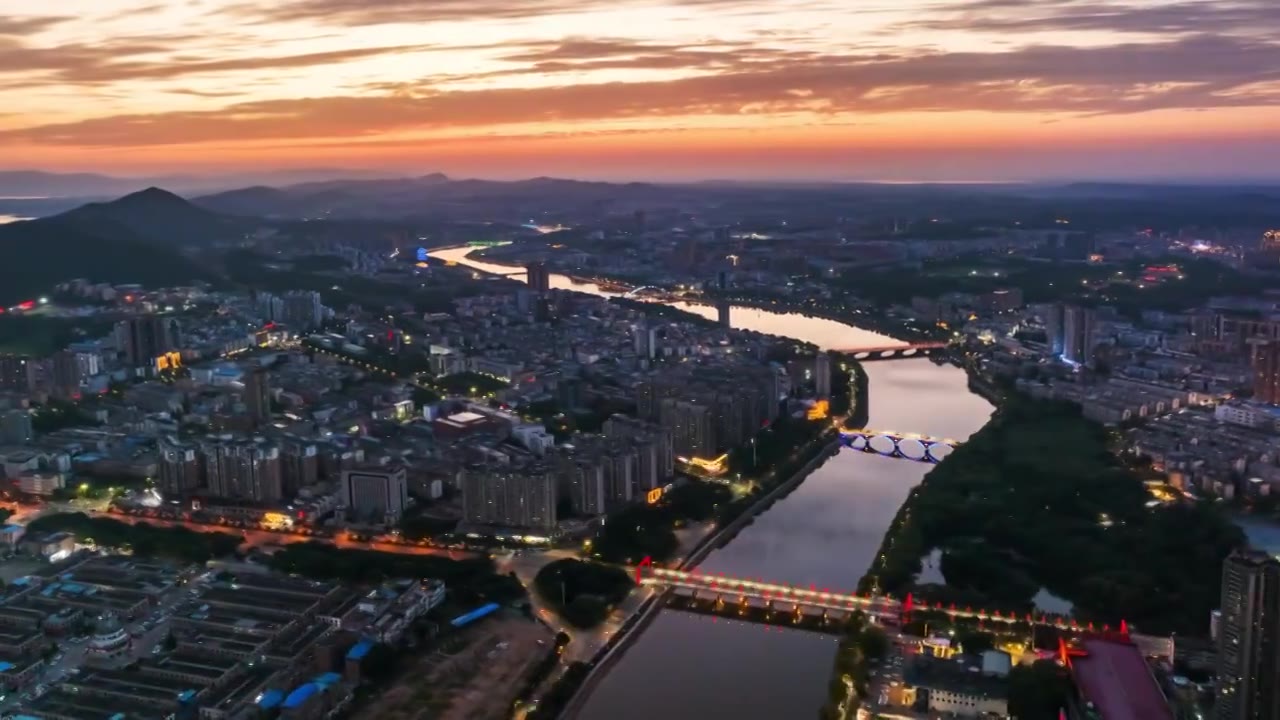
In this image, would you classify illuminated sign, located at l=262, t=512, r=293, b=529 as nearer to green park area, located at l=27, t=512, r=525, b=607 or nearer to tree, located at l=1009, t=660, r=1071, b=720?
green park area, located at l=27, t=512, r=525, b=607

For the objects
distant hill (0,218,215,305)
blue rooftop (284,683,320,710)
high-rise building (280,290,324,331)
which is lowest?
blue rooftop (284,683,320,710)

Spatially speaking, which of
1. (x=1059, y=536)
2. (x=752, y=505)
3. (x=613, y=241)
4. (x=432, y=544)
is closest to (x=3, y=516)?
(x=432, y=544)

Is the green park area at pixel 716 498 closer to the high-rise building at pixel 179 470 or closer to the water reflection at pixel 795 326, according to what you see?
the high-rise building at pixel 179 470

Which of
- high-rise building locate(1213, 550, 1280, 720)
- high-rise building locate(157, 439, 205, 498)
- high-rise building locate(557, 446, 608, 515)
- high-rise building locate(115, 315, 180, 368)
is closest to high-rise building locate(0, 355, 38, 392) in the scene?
high-rise building locate(115, 315, 180, 368)

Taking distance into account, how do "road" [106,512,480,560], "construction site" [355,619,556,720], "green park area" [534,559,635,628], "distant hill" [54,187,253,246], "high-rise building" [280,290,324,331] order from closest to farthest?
"construction site" [355,619,556,720], "green park area" [534,559,635,628], "road" [106,512,480,560], "high-rise building" [280,290,324,331], "distant hill" [54,187,253,246]

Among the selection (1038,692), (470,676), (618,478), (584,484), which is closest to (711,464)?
(618,478)

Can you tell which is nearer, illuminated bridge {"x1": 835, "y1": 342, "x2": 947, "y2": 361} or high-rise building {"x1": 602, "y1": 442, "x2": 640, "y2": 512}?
high-rise building {"x1": 602, "y1": 442, "x2": 640, "y2": 512}

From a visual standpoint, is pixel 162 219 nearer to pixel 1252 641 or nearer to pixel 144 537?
pixel 144 537
